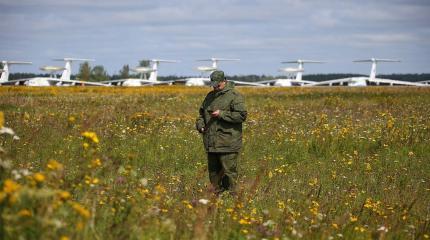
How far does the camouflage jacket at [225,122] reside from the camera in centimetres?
940

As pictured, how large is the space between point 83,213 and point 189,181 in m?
6.54

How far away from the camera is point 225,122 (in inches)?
374

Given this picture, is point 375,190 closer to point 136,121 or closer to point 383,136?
point 383,136

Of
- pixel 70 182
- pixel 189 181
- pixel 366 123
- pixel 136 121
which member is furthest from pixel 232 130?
pixel 366 123

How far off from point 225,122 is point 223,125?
2.2 inches

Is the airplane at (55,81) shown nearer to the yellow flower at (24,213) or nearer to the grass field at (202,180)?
the grass field at (202,180)

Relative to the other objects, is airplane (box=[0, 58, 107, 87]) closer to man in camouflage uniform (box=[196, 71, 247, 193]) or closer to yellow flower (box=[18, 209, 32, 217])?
man in camouflage uniform (box=[196, 71, 247, 193])

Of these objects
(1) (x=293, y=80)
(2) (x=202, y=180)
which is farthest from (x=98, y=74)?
(2) (x=202, y=180)

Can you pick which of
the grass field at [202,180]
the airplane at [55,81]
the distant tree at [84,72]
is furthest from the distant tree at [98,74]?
the grass field at [202,180]

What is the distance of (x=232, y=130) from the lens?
9.52m

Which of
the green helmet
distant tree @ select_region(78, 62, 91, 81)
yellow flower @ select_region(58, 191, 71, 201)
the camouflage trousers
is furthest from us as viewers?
distant tree @ select_region(78, 62, 91, 81)

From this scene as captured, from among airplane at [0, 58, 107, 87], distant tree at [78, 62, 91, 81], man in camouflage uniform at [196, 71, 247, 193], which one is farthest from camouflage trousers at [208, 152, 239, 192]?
distant tree at [78, 62, 91, 81]

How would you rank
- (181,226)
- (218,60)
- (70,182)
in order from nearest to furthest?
(70,182)
(181,226)
(218,60)

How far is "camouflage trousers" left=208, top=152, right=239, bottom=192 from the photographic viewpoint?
9.51 meters
